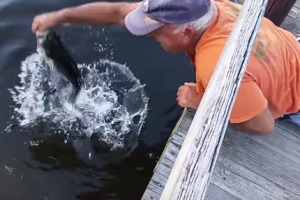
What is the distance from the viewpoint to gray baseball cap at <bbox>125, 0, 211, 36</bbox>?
8.98 feet

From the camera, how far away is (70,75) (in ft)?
13.6

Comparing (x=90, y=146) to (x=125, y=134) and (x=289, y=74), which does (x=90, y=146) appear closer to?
(x=125, y=134)

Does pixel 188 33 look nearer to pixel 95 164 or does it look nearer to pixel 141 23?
pixel 141 23

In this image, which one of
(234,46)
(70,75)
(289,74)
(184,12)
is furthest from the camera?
(70,75)

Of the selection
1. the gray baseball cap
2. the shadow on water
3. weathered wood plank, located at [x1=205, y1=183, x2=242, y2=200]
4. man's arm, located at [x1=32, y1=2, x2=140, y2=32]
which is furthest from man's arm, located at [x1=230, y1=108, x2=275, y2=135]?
the shadow on water

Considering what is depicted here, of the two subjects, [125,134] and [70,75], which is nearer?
[70,75]

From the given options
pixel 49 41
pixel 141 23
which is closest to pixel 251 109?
pixel 141 23

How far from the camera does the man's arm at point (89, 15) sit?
10.9ft

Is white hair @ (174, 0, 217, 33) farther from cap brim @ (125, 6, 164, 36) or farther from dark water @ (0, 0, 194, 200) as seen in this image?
A: dark water @ (0, 0, 194, 200)

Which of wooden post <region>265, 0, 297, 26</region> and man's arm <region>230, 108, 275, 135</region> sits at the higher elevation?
wooden post <region>265, 0, 297, 26</region>

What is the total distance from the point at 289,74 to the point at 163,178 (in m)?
1.00

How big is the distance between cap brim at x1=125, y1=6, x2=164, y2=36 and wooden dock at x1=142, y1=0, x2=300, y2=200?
67 cm

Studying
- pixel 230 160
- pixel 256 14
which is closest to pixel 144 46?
pixel 230 160

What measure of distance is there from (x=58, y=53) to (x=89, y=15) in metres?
0.45
